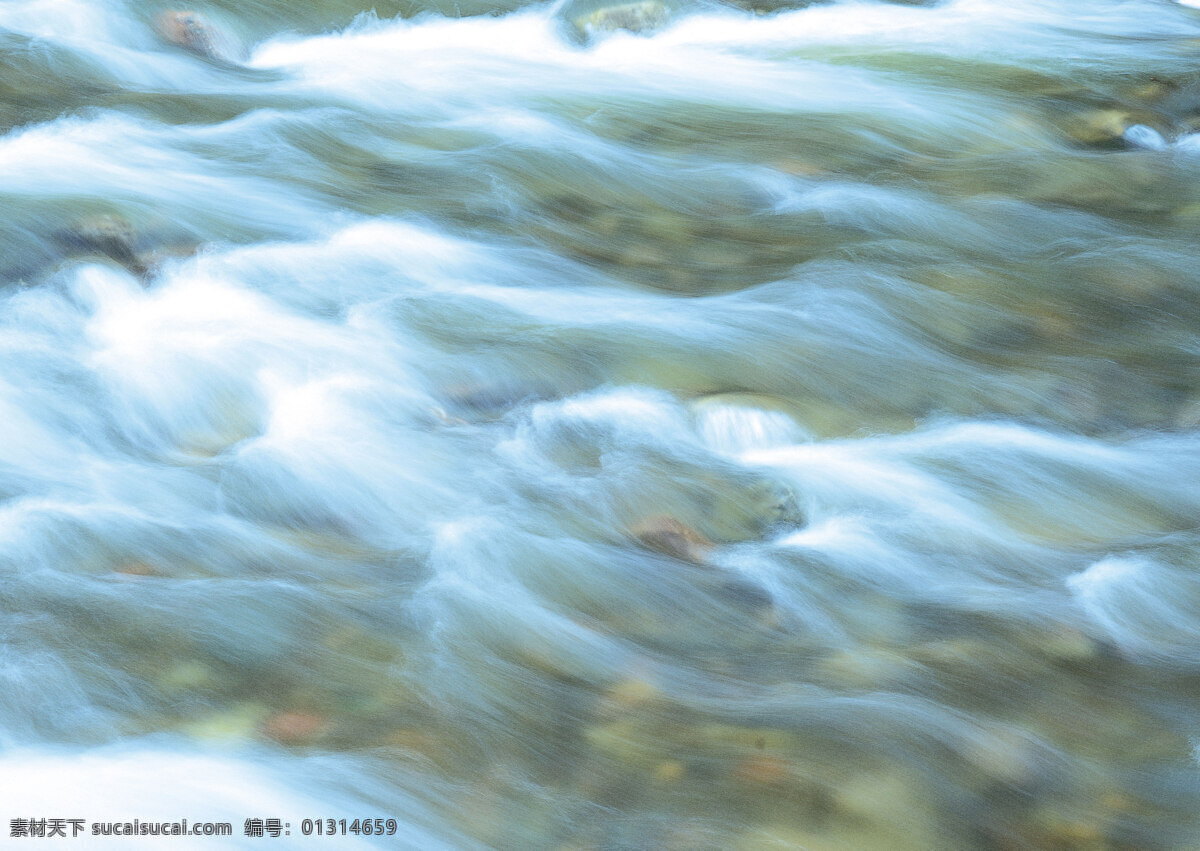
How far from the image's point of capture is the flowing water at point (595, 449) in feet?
9.15

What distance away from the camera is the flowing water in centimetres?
279

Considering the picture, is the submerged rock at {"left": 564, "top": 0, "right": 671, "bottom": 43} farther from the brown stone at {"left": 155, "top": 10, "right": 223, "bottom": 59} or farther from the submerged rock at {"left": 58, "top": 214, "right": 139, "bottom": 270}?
the submerged rock at {"left": 58, "top": 214, "right": 139, "bottom": 270}

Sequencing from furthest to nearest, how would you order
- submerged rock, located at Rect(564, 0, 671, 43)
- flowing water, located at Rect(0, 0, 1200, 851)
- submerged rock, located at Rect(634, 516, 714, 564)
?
1. submerged rock, located at Rect(564, 0, 671, 43)
2. submerged rock, located at Rect(634, 516, 714, 564)
3. flowing water, located at Rect(0, 0, 1200, 851)

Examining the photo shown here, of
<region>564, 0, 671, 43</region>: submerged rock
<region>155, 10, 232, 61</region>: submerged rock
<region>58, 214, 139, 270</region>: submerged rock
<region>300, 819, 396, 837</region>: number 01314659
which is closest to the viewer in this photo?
<region>300, 819, 396, 837</region>: number 01314659

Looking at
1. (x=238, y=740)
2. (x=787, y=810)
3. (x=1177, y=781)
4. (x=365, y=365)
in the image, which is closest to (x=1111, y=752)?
(x=1177, y=781)

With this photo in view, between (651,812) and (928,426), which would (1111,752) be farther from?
(928,426)

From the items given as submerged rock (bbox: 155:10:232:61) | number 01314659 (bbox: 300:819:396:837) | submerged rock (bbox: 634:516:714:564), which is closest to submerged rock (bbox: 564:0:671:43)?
submerged rock (bbox: 155:10:232:61)

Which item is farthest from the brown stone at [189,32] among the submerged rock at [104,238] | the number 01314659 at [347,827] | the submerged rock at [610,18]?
the number 01314659 at [347,827]

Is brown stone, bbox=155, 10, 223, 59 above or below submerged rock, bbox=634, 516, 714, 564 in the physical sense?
above

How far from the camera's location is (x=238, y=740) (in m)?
2.83

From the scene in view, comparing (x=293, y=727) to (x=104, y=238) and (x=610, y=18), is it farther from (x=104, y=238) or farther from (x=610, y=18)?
(x=610, y=18)

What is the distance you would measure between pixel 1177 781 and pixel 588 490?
5.69 feet

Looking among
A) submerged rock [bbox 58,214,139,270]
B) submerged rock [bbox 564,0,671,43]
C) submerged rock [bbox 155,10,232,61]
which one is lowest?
submerged rock [bbox 58,214,139,270]

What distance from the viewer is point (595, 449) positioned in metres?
3.94
